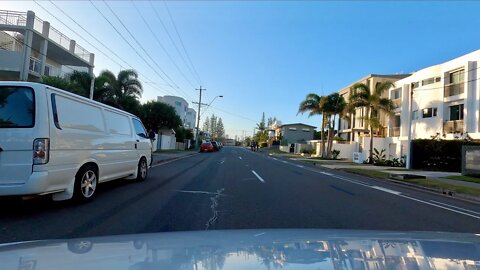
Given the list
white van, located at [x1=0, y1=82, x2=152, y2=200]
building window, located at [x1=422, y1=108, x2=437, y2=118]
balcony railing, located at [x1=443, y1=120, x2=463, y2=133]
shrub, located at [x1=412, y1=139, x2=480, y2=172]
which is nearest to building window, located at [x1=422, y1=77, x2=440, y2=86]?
building window, located at [x1=422, y1=108, x2=437, y2=118]

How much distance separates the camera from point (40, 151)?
6.95 metres

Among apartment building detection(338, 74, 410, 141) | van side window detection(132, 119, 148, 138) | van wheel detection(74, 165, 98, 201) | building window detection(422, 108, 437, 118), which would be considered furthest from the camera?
apartment building detection(338, 74, 410, 141)

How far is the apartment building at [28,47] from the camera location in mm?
29125

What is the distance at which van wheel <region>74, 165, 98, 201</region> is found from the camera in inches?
324

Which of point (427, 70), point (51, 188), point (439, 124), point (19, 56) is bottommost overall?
point (51, 188)

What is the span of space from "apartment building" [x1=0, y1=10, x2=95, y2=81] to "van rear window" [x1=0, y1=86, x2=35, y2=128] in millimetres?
23853

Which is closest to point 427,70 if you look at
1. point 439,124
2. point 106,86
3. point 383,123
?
point 439,124

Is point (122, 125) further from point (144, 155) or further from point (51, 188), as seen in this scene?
point (51, 188)

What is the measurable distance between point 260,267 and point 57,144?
5.50 m

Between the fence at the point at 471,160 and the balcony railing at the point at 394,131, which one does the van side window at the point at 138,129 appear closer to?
the fence at the point at 471,160

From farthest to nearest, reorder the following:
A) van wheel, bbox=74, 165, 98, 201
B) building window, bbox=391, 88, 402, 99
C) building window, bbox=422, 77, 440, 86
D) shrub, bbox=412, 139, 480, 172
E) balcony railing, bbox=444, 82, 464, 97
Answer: building window, bbox=391, 88, 402, 99 → building window, bbox=422, 77, 440, 86 → balcony railing, bbox=444, 82, 464, 97 → shrub, bbox=412, 139, 480, 172 → van wheel, bbox=74, 165, 98, 201

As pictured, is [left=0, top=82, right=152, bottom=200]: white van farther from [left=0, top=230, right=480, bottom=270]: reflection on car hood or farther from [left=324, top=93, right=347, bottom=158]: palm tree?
[left=324, top=93, right=347, bottom=158]: palm tree

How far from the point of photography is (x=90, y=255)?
3383mm

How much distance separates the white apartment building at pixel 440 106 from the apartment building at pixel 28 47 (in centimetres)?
2658
